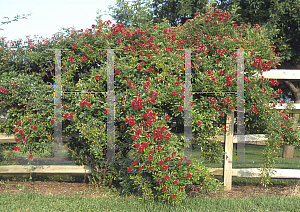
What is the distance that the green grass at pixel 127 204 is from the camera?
13.2ft

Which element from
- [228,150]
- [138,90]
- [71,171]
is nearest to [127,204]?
[71,171]

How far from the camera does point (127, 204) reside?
4195 mm

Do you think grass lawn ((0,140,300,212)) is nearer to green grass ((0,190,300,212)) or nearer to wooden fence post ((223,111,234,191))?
green grass ((0,190,300,212))

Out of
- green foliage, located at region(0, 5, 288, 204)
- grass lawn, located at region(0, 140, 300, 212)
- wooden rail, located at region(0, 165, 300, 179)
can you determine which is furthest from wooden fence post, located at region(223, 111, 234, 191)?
grass lawn, located at region(0, 140, 300, 212)

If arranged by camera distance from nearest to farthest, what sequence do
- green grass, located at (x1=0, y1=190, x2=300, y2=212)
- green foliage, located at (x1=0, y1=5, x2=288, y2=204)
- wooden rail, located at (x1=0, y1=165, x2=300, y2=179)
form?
green grass, located at (x1=0, y1=190, x2=300, y2=212)
green foliage, located at (x1=0, y1=5, x2=288, y2=204)
wooden rail, located at (x1=0, y1=165, x2=300, y2=179)

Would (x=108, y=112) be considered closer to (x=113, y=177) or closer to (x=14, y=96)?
(x=113, y=177)

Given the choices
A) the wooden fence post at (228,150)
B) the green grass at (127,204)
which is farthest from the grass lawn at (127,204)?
the wooden fence post at (228,150)

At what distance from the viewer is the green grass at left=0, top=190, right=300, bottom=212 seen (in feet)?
13.2

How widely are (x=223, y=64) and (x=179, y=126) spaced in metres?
1.36

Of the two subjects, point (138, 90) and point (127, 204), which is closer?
point (127, 204)

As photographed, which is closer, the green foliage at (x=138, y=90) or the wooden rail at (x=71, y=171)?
the green foliage at (x=138, y=90)

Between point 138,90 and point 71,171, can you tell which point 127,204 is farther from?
point 138,90

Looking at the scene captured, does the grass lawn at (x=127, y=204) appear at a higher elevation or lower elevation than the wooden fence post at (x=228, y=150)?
lower

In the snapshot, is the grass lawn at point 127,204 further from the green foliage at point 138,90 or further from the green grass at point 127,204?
the green foliage at point 138,90
